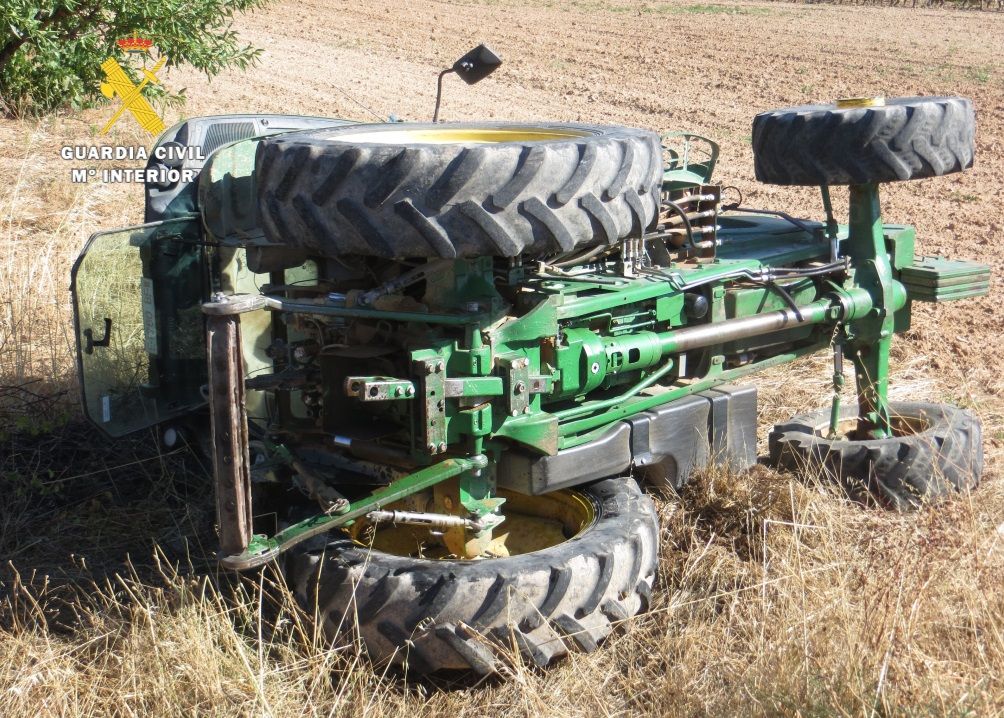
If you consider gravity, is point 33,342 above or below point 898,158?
below

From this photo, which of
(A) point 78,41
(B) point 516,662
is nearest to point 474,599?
(B) point 516,662

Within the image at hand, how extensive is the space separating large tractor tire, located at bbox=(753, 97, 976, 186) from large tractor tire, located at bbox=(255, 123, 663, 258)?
1.78m

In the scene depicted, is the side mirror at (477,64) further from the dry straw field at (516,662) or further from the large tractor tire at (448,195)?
the dry straw field at (516,662)

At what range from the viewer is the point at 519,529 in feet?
15.4

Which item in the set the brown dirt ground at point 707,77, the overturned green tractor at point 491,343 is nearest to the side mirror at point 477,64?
the overturned green tractor at point 491,343

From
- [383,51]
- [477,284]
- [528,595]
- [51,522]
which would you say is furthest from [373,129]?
[383,51]

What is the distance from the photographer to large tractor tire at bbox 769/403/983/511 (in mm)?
5285

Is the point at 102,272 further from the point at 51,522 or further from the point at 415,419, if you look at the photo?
the point at 415,419

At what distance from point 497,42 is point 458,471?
21.6 metres

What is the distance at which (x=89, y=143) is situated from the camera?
11383 millimetres

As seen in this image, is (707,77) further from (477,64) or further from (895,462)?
(477,64)

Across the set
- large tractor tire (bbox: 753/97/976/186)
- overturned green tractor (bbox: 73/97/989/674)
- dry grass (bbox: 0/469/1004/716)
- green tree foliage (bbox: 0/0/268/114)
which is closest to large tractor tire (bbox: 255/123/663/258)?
overturned green tractor (bbox: 73/97/989/674)

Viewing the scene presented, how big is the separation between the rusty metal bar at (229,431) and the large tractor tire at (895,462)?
2.66 metres

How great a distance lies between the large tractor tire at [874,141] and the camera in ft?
16.9
